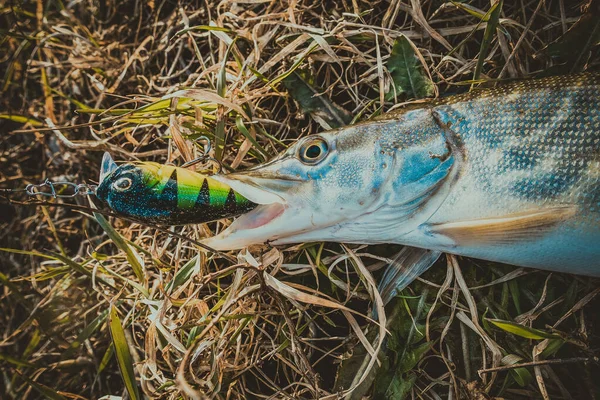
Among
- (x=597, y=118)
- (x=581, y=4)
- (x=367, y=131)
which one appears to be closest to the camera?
(x=597, y=118)

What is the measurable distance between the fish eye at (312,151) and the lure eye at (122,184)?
2.31 ft

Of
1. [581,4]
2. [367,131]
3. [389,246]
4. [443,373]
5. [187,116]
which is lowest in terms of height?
[443,373]

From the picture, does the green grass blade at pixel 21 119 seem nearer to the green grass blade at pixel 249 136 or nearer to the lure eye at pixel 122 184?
the green grass blade at pixel 249 136

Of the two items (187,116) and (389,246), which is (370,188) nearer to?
(389,246)

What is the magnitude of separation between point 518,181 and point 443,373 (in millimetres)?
1116

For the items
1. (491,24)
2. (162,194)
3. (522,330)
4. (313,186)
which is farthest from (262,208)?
(491,24)

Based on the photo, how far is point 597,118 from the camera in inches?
71.4

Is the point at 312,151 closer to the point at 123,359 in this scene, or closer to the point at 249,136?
the point at 249,136

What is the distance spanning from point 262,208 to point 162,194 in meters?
0.44

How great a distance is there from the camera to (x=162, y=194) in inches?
67.4

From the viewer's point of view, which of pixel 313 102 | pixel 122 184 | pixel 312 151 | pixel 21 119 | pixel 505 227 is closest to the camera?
pixel 122 184

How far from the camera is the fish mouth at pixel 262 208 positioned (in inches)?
74.2

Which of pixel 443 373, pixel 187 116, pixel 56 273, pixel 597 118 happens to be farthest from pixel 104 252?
pixel 597 118

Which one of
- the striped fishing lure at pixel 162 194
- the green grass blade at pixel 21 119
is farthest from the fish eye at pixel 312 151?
the green grass blade at pixel 21 119
